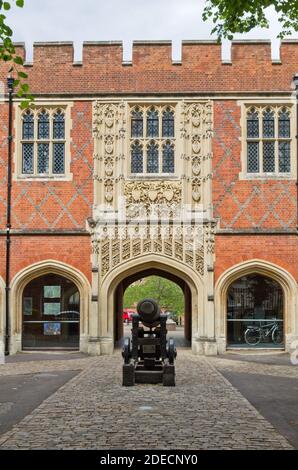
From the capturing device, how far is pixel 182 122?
55.6 feet

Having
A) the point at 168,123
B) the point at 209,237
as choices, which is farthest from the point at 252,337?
the point at 168,123

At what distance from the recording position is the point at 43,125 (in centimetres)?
1733

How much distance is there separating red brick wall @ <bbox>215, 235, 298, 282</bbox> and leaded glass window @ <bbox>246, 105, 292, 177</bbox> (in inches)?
79.3

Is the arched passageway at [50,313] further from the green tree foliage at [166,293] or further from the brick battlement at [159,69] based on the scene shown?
the green tree foliage at [166,293]

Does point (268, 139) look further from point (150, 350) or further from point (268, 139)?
point (150, 350)

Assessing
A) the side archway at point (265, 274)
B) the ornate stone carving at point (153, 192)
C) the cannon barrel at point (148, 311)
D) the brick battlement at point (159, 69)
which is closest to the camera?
the cannon barrel at point (148, 311)

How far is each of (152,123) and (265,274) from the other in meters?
5.50

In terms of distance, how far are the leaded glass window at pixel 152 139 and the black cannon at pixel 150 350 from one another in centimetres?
668

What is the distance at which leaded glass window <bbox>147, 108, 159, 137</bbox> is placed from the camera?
17.2m

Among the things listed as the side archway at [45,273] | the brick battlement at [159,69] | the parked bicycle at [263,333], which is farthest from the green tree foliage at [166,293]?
the brick battlement at [159,69]

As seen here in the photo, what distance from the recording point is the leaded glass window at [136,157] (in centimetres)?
1711

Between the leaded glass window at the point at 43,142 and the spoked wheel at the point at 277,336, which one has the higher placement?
the leaded glass window at the point at 43,142

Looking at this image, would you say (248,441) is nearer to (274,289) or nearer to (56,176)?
(274,289)

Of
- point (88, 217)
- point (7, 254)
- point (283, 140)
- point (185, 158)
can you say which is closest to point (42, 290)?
point (7, 254)
